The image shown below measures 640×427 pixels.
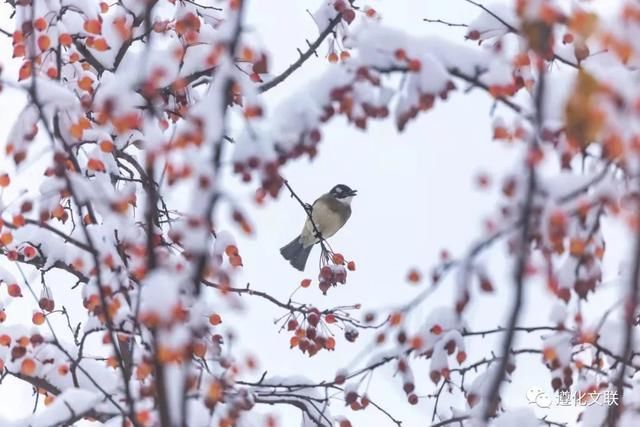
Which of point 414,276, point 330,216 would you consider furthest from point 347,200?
point 414,276

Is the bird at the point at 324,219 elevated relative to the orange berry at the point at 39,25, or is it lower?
elevated

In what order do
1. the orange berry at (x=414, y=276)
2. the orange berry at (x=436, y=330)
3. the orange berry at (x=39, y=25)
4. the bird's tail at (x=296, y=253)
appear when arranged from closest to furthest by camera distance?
the orange berry at (x=414, y=276) < the orange berry at (x=436, y=330) < the orange berry at (x=39, y=25) < the bird's tail at (x=296, y=253)

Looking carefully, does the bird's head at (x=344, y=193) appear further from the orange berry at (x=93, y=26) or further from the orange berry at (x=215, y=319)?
the orange berry at (x=93, y=26)

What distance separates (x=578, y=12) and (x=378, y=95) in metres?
0.84

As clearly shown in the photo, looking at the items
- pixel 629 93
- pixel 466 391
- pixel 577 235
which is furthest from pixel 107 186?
pixel 629 93

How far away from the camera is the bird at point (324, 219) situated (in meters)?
8.91

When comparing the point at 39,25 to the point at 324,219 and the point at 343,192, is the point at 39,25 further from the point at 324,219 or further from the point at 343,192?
the point at 343,192

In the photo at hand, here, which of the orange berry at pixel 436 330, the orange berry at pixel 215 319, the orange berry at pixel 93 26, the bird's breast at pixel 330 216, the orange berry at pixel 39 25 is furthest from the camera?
the bird's breast at pixel 330 216

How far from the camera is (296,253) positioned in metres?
8.94

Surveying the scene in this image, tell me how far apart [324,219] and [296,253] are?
67 centimetres

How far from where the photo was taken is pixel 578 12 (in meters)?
1.96

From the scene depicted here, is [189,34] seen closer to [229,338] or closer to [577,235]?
[229,338]

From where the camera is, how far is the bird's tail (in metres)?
8.88

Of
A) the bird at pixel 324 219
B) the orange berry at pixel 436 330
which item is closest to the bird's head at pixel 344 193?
the bird at pixel 324 219
